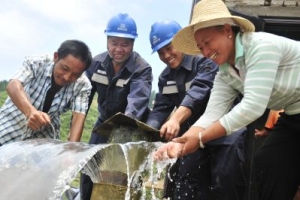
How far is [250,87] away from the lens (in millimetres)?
2482

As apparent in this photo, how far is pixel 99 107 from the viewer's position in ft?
15.0

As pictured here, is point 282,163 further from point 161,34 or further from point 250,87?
point 161,34

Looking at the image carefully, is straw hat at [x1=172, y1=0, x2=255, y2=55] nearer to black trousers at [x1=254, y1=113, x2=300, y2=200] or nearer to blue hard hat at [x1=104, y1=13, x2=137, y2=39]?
→ black trousers at [x1=254, y1=113, x2=300, y2=200]

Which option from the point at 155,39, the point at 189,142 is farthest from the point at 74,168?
the point at 155,39

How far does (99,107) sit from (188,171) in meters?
1.35

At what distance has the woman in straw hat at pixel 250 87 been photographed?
2.49 m

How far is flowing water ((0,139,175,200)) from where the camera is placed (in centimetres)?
250

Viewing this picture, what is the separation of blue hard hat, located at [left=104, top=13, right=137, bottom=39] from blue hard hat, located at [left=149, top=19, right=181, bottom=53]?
13.6 inches

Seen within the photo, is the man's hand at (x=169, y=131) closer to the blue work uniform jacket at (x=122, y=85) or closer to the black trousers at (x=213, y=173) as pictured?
the black trousers at (x=213, y=173)

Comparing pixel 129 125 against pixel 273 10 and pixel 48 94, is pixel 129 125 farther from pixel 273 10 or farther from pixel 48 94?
pixel 273 10

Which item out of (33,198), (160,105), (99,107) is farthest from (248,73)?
(99,107)

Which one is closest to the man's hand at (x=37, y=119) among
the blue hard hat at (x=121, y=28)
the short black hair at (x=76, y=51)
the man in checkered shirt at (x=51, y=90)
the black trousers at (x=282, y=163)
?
the man in checkered shirt at (x=51, y=90)

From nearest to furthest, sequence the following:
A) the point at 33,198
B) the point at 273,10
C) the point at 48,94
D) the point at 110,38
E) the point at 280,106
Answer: the point at 33,198, the point at 280,106, the point at 48,94, the point at 110,38, the point at 273,10

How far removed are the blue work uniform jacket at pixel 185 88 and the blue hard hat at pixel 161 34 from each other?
218 millimetres
